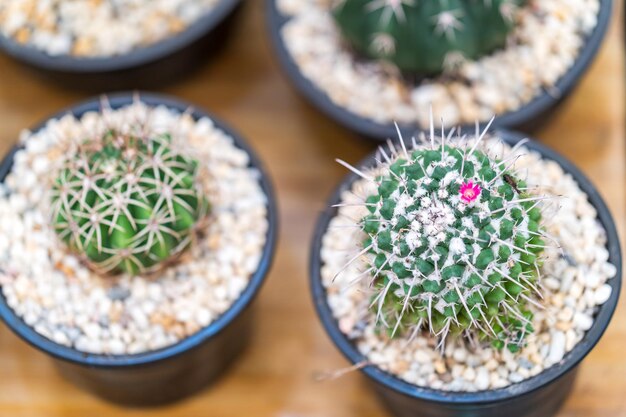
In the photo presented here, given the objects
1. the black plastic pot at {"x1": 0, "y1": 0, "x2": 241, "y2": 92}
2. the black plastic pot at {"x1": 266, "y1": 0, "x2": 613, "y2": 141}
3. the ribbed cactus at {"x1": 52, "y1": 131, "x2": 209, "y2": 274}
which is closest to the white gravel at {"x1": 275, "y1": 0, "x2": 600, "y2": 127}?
the black plastic pot at {"x1": 266, "y1": 0, "x2": 613, "y2": 141}

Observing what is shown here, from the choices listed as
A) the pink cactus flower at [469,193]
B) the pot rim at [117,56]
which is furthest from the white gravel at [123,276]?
the pink cactus flower at [469,193]

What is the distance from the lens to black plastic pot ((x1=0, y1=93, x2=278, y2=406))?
4.31 feet

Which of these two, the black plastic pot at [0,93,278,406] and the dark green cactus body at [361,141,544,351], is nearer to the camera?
the dark green cactus body at [361,141,544,351]

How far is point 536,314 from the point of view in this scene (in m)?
1.25

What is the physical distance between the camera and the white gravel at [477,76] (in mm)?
1511

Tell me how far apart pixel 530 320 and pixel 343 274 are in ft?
0.84

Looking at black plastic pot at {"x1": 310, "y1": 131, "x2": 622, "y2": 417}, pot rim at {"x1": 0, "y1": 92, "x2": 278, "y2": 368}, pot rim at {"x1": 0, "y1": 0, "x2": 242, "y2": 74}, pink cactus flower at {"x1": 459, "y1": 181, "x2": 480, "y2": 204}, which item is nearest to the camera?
pink cactus flower at {"x1": 459, "y1": 181, "x2": 480, "y2": 204}

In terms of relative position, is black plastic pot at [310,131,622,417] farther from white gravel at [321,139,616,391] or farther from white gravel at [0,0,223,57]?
white gravel at [0,0,223,57]

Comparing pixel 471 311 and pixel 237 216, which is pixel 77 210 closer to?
pixel 237 216

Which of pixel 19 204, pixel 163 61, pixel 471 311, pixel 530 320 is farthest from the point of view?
pixel 163 61

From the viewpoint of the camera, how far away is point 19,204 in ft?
4.65

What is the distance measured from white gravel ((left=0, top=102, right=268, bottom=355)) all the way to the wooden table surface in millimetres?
165

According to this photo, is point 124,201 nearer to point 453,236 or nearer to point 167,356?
point 167,356

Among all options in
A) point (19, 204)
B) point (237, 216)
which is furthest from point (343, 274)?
point (19, 204)
